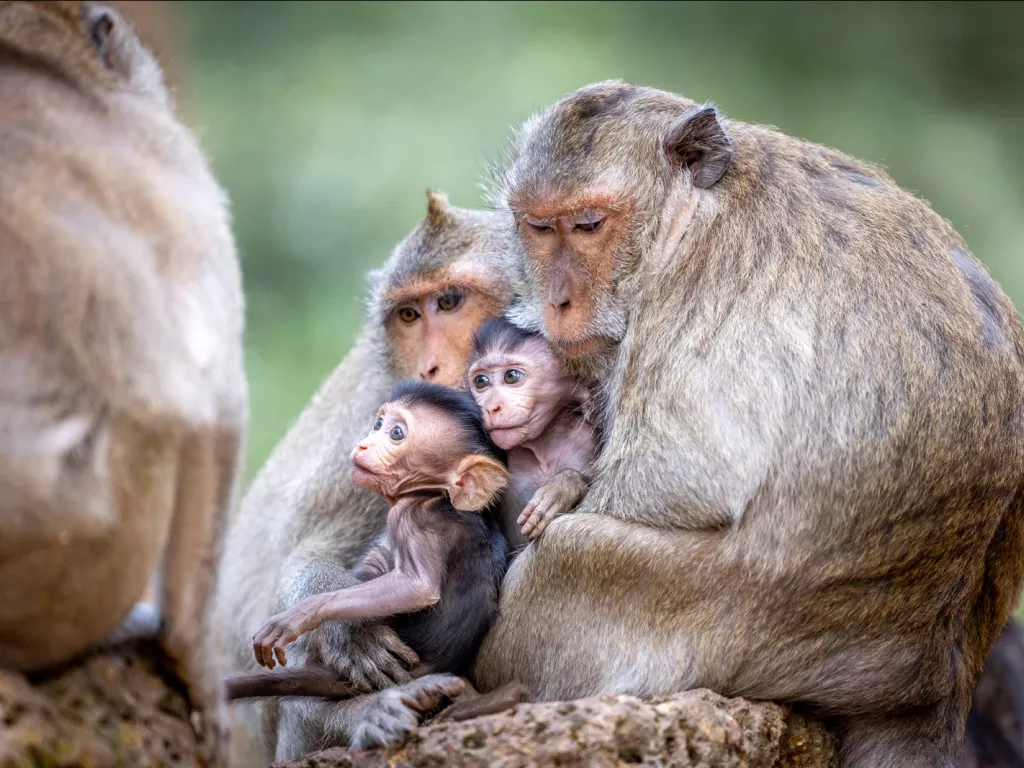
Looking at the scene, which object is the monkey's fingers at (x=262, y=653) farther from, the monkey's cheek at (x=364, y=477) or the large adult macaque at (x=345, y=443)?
the monkey's cheek at (x=364, y=477)

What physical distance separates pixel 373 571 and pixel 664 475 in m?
0.94

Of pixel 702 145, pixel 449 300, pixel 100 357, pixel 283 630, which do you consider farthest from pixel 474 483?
pixel 100 357

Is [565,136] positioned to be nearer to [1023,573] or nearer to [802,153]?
[802,153]

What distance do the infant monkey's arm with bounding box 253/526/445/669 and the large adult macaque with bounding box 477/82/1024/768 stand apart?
0.84ft

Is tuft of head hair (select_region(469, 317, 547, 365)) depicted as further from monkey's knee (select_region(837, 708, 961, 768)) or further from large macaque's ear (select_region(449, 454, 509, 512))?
monkey's knee (select_region(837, 708, 961, 768))

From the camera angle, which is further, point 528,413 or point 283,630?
point 528,413

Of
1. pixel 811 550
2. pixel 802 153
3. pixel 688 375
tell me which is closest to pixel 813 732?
pixel 811 550

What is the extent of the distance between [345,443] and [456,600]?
1.04 meters

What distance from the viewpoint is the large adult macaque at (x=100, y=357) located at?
186 centimetres

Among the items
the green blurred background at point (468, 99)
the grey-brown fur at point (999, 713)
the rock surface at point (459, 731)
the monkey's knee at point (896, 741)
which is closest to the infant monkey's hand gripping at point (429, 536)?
the rock surface at point (459, 731)

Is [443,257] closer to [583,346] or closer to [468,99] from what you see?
[583,346]

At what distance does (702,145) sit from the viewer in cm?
336

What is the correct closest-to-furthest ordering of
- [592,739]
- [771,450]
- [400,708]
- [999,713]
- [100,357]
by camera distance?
1. [100,357]
2. [592,739]
3. [400,708]
4. [771,450]
5. [999,713]

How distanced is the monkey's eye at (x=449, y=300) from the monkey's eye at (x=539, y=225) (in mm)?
737
